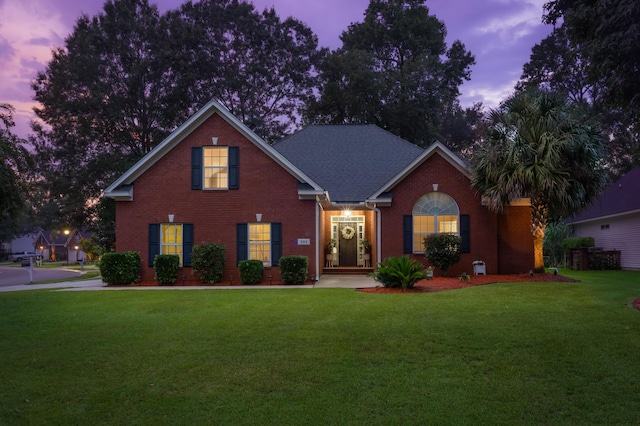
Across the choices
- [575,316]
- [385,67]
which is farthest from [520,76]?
[575,316]

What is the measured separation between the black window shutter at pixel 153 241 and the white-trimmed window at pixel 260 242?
3456 mm

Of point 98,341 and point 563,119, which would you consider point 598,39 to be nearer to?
point 563,119

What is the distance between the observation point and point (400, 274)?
1353cm

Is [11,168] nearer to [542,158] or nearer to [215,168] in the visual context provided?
[215,168]

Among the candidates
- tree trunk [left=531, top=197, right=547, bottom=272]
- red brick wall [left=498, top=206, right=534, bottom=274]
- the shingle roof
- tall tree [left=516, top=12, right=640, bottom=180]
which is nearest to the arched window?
red brick wall [left=498, top=206, right=534, bottom=274]

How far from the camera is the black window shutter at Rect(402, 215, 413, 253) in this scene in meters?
18.2

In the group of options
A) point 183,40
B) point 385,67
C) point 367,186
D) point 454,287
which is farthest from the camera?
point 385,67

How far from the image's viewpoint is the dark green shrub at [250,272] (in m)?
16.8

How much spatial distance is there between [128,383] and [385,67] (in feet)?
122

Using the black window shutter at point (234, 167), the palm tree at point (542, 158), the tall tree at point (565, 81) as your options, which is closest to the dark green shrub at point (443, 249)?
the palm tree at point (542, 158)

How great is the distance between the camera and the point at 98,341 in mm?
7648

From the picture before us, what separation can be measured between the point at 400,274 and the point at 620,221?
15.9 meters

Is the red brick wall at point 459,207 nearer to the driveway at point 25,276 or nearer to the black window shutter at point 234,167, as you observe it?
the black window shutter at point 234,167

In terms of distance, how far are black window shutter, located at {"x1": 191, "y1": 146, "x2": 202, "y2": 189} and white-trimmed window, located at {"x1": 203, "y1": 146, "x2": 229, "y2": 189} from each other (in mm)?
182
